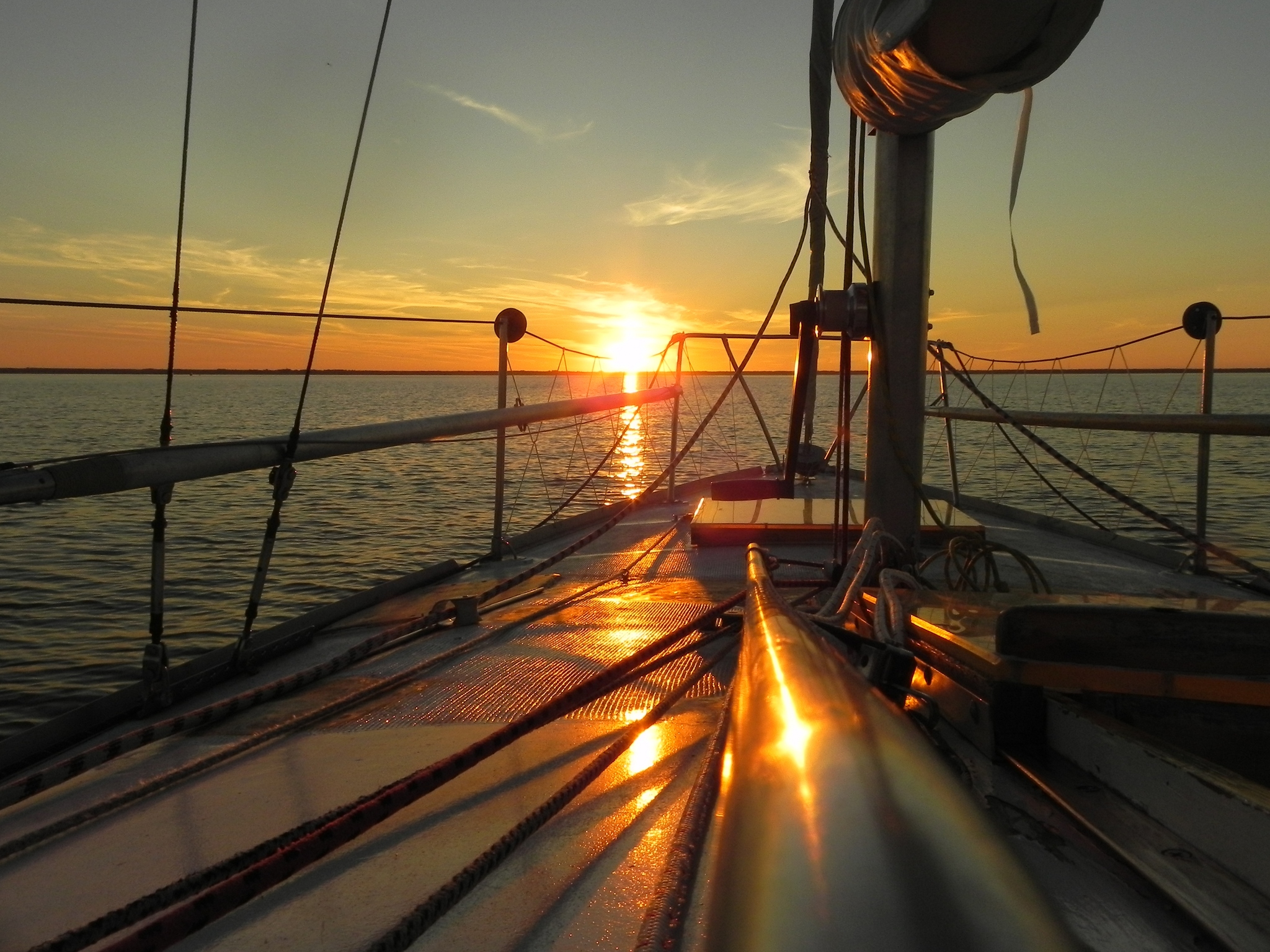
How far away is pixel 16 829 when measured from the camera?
2463mm

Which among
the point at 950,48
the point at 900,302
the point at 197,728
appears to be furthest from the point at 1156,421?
the point at 197,728

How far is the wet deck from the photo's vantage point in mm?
1691

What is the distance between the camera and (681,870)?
168 centimetres

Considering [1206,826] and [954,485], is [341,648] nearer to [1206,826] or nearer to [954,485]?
[1206,826]

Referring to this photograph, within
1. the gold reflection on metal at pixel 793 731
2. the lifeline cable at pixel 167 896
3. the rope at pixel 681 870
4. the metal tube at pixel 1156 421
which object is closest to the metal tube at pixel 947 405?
the metal tube at pixel 1156 421

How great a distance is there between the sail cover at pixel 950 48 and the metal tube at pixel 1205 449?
3714 mm

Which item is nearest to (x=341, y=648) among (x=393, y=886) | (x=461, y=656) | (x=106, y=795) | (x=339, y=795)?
(x=461, y=656)

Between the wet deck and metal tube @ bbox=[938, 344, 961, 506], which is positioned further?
metal tube @ bbox=[938, 344, 961, 506]

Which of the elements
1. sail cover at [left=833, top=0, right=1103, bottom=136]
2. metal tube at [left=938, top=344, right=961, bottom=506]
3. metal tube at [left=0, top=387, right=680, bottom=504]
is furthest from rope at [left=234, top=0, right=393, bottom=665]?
metal tube at [left=938, top=344, right=961, bottom=506]

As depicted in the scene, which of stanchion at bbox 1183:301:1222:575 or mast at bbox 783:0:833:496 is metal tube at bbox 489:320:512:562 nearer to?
mast at bbox 783:0:833:496

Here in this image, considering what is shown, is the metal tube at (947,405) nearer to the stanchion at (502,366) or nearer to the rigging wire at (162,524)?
the stanchion at (502,366)

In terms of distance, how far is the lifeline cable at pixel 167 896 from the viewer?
159 cm

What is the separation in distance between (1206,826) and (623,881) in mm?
1041

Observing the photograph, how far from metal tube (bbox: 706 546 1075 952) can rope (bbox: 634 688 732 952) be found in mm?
622
